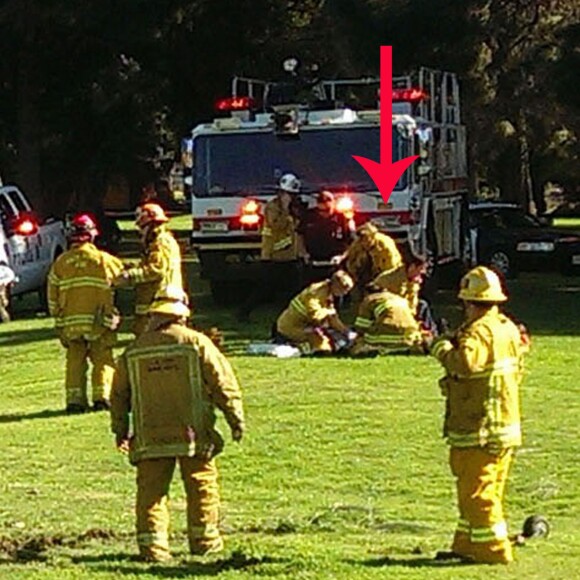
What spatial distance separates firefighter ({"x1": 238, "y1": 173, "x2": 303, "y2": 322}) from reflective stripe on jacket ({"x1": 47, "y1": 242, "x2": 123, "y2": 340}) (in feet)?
22.5

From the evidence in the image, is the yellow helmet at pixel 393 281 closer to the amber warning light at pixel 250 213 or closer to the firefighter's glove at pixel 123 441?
the amber warning light at pixel 250 213

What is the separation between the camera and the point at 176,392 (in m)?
9.21

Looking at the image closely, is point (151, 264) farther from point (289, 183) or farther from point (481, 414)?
point (481, 414)

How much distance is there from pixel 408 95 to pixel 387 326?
647cm

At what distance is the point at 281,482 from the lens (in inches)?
486

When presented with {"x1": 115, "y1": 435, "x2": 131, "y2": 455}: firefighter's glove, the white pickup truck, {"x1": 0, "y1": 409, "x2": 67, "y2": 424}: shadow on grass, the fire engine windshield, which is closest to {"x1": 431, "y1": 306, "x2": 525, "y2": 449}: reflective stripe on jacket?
{"x1": 115, "y1": 435, "x2": 131, "y2": 455}: firefighter's glove

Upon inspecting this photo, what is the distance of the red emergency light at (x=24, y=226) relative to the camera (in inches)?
1000

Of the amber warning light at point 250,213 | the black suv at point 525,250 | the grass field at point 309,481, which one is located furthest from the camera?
the black suv at point 525,250

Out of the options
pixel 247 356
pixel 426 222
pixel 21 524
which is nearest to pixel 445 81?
pixel 426 222

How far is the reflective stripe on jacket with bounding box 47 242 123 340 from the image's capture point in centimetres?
1529

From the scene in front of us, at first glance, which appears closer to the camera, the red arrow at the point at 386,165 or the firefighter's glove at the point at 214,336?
the firefighter's glove at the point at 214,336

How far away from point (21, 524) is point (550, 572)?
3535 mm

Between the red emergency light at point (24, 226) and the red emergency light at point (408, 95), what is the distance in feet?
19.8

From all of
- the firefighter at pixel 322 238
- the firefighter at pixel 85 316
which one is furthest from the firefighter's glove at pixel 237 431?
the firefighter at pixel 322 238
